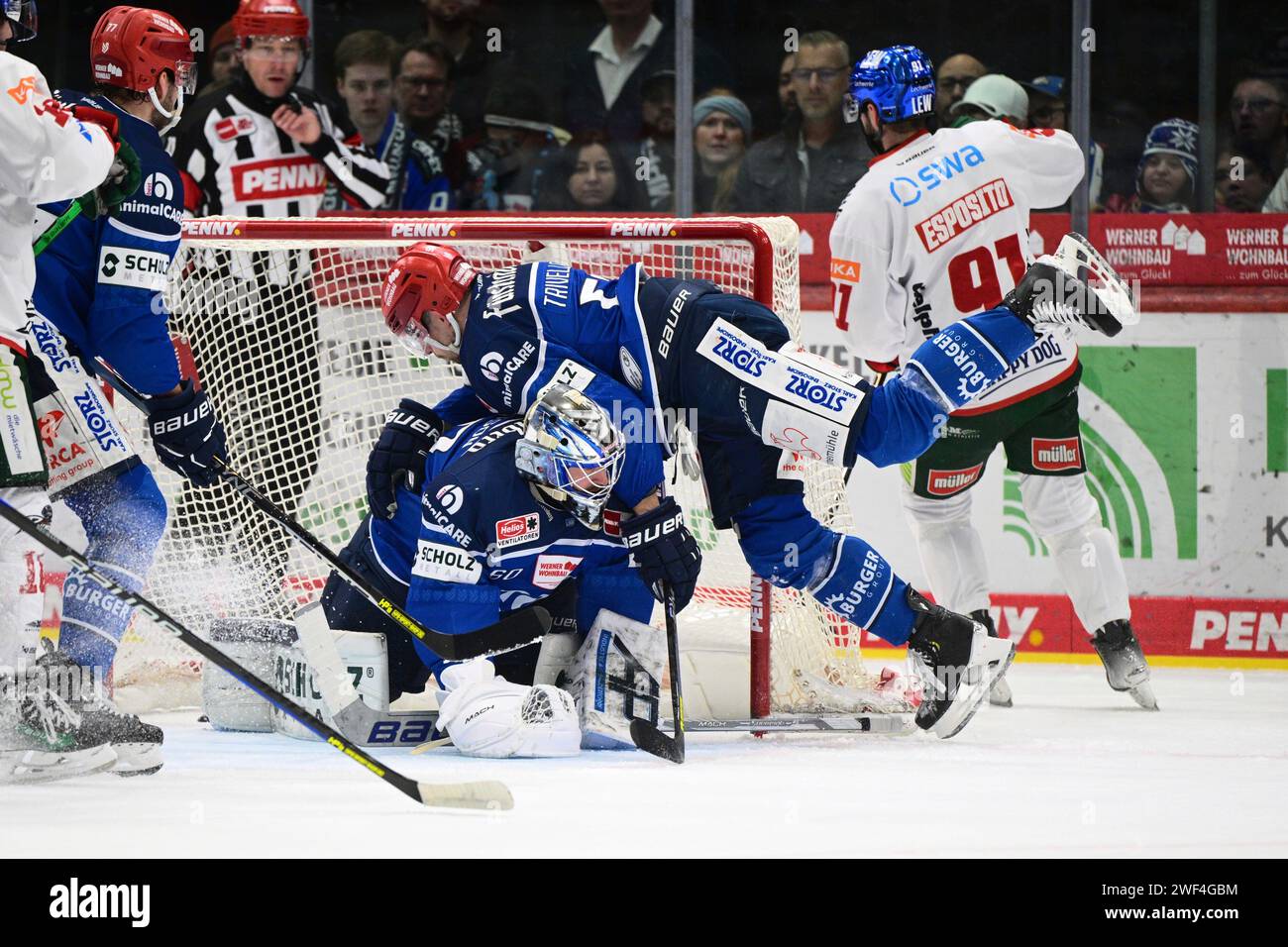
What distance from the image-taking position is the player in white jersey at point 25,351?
3.23m

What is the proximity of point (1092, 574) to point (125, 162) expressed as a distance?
2.60 meters

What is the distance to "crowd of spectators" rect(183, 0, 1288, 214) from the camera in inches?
230

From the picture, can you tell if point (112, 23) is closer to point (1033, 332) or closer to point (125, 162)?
point (125, 162)

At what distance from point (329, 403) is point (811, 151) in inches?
72.6

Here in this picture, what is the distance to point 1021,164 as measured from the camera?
4.79m

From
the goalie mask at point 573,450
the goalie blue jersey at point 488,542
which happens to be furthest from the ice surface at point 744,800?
the goalie mask at point 573,450

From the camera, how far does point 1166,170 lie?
5.88m

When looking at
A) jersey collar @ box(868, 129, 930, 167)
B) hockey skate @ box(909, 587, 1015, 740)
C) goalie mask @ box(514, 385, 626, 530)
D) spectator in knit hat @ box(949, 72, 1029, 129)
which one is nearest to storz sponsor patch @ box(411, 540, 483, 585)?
goalie mask @ box(514, 385, 626, 530)

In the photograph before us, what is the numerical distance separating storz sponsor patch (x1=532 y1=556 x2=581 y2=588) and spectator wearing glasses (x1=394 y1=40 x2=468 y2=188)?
2.47 meters

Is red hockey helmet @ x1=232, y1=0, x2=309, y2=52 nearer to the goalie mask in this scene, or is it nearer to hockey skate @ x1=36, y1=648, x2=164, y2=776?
the goalie mask

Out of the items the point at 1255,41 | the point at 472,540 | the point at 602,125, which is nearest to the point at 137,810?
the point at 472,540

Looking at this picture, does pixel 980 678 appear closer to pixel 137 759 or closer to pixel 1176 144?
pixel 137 759

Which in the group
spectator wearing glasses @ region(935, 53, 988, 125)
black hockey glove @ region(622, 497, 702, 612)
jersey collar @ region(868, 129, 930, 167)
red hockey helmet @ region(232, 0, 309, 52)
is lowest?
black hockey glove @ region(622, 497, 702, 612)
